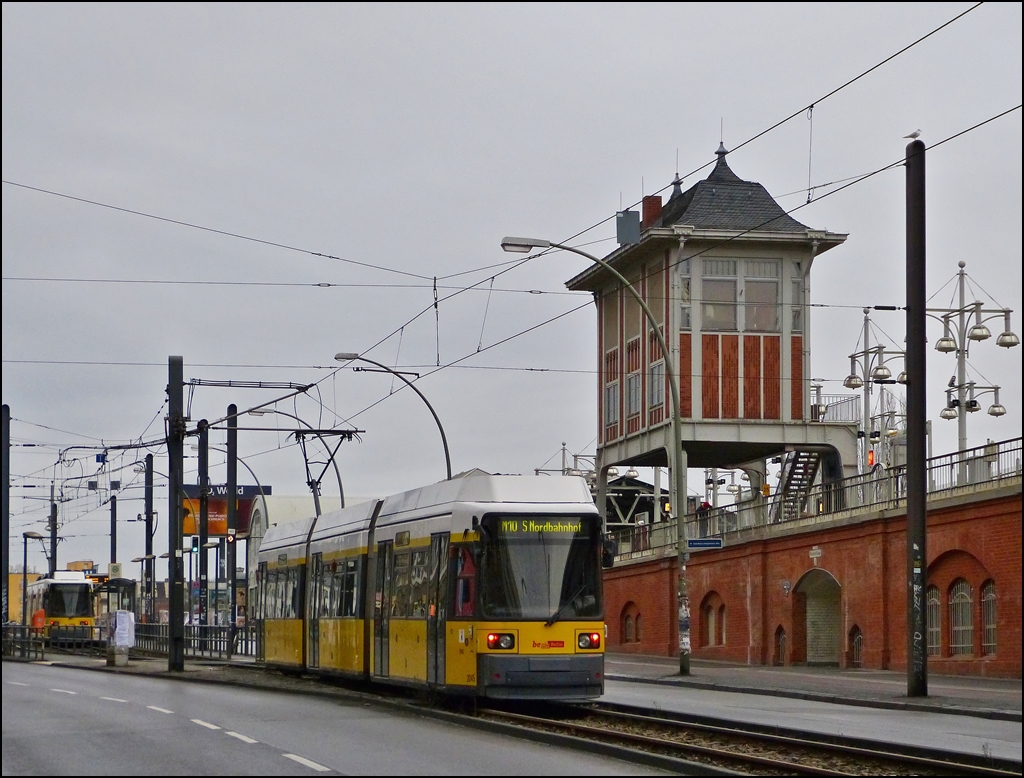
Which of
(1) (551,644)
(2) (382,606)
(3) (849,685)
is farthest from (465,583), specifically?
(3) (849,685)

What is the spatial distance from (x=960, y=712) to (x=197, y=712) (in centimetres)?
1034

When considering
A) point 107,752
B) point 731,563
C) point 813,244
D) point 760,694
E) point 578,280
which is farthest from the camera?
point 578,280

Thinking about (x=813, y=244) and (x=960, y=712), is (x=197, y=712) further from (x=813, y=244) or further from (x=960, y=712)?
(x=813, y=244)

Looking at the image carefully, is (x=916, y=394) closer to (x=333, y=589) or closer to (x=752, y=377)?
(x=333, y=589)

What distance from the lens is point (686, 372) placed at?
47.3 m

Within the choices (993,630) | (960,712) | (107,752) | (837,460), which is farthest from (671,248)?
(107,752)

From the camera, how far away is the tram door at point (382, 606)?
24.6 metres

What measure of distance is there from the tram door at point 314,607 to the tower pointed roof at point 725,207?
68.3 ft

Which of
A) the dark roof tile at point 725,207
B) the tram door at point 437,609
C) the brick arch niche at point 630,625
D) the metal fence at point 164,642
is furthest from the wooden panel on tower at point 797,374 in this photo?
the tram door at point 437,609

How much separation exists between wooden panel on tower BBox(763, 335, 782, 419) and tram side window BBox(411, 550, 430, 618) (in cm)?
2582

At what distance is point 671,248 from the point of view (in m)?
47.3

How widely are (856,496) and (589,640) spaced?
1598cm

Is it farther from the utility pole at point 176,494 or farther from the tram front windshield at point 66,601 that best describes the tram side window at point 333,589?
the tram front windshield at point 66,601

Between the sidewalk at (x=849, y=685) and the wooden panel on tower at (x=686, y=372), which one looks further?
the wooden panel on tower at (x=686, y=372)
